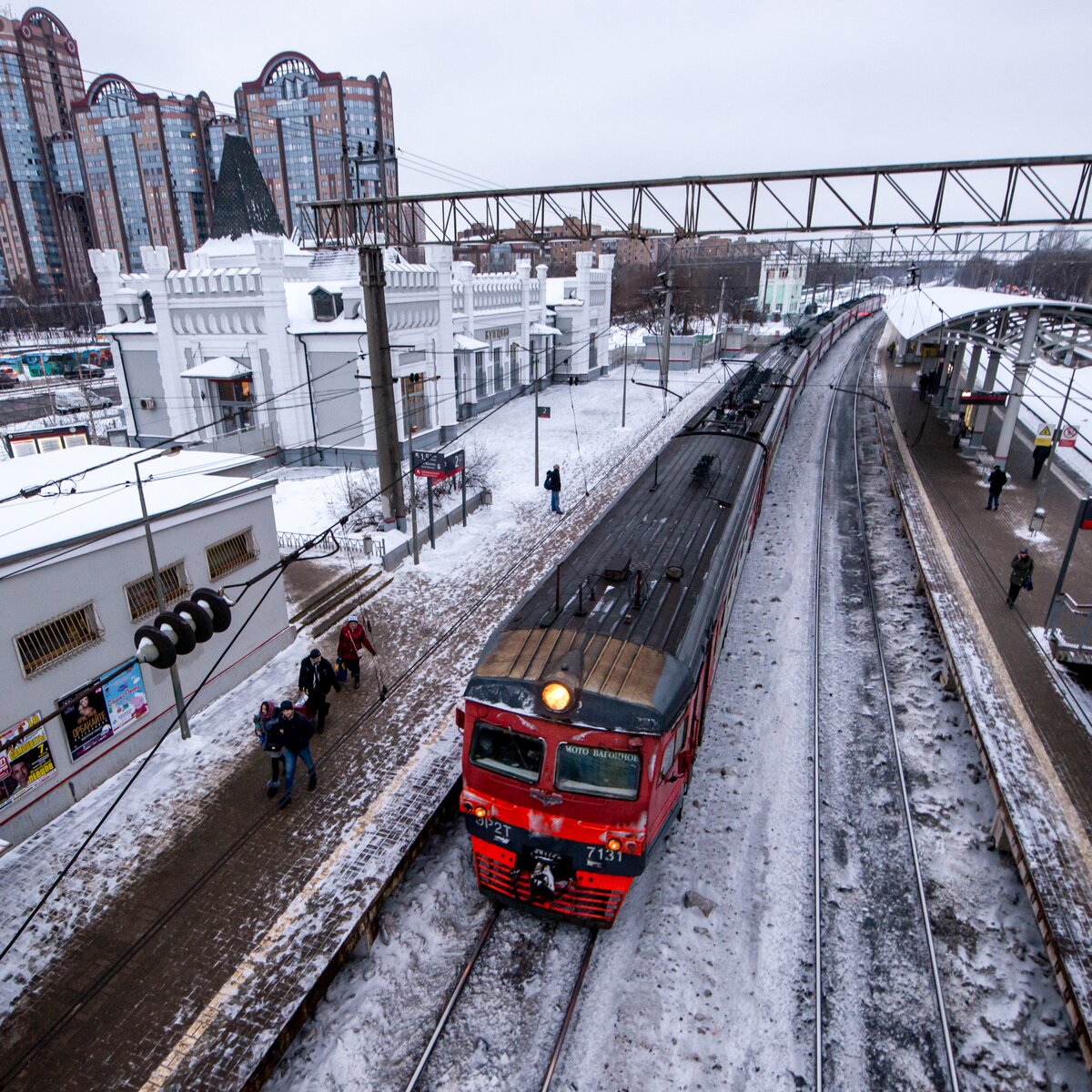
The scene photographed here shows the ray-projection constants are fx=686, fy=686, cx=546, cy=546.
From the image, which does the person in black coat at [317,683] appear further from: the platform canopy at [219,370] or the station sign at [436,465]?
the platform canopy at [219,370]

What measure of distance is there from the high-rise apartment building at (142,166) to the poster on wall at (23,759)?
90.1 m

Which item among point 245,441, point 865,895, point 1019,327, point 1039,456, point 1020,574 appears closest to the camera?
point 865,895

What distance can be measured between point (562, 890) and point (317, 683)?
5.51 meters

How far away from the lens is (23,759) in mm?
8500

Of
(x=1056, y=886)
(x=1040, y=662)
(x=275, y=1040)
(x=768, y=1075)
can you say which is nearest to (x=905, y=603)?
(x=1040, y=662)

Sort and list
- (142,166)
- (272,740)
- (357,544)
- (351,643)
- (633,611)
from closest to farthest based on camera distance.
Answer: (633,611)
(272,740)
(351,643)
(357,544)
(142,166)

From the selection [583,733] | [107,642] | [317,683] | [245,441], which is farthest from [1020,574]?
[245,441]

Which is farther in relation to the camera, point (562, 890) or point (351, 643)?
point (351, 643)

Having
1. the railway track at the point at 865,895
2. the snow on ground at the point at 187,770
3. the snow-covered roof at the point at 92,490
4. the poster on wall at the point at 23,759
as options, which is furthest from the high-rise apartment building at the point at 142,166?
the railway track at the point at 865,895

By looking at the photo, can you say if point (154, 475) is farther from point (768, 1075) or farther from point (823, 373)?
point (823, 373)

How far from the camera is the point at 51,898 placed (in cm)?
795

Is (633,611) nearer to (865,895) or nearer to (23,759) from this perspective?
(865,895)

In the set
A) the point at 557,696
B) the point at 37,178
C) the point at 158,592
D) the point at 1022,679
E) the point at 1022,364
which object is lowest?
the point at 1022,679

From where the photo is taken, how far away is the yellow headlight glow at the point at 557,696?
21.0ft
